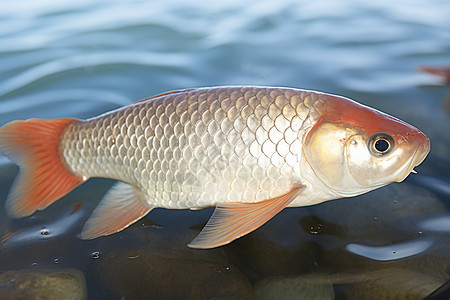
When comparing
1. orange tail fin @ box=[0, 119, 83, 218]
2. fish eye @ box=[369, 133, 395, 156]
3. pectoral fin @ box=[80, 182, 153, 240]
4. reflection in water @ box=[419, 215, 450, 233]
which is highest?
fish eye @ box=[369, 133, 395, 156]

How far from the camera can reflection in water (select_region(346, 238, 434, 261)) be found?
7.59 feet

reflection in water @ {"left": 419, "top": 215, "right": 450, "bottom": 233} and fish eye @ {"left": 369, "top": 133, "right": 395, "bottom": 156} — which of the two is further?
reflection in water @ {"left": 419, "top": 215, "right": 450, "bottom": 233}

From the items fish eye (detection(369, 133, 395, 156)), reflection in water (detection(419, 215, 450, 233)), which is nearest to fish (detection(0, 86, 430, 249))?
fish eye (detection(369, 133, 395, 156))

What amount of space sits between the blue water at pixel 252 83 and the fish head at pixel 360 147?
1.43ft

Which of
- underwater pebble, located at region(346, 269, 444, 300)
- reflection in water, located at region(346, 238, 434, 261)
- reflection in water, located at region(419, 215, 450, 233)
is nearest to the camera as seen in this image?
underwater pebble, located at region(346, 269, 444, 300)

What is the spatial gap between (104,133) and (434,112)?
9.31 feet

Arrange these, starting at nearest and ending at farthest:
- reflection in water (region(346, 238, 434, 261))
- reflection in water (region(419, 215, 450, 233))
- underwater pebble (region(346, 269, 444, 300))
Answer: underwater pebble (region(346, 269, 444, 300)) < reflection in water (region(346, 238, 434, 261)) < reflection in water (region(419, 215, 450, 233))

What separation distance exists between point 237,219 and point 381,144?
692mm

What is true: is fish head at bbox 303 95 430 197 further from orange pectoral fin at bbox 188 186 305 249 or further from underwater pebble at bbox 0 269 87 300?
underwater pebble at bbox 0 269 87 300

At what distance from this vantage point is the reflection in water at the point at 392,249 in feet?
7.59

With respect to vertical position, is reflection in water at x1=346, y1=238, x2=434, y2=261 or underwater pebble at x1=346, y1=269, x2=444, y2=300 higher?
reflection in water at x1=346, y1=238, x2=434, y2=261

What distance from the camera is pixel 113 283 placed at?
7.36 ft

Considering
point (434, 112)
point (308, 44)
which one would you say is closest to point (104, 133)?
point (434, 112)

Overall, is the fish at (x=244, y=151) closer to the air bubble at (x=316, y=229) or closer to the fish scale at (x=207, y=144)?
the fish scale at (x=207, y=144)
